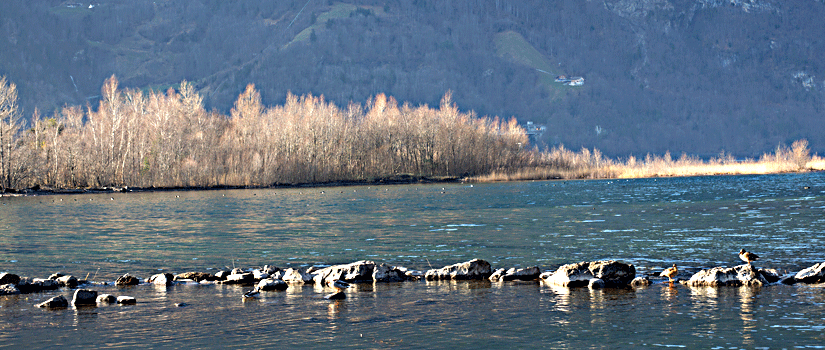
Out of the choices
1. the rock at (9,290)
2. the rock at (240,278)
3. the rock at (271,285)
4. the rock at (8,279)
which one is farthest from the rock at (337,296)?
the rock at (8,279)

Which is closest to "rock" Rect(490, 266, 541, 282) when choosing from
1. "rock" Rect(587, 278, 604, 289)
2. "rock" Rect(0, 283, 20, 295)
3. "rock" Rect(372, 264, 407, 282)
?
"rock" Rect(587, 278, 604, 289)

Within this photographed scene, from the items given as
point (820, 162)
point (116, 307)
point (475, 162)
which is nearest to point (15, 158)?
point (475, 162)

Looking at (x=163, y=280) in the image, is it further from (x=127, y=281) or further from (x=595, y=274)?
(x=595, y=274)

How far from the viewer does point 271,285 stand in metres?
23.2

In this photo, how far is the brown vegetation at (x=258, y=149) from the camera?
4043 inches

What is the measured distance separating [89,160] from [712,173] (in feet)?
393

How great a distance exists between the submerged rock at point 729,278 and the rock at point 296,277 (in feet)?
A: 40.6

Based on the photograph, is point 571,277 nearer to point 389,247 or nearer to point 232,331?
point 232,331

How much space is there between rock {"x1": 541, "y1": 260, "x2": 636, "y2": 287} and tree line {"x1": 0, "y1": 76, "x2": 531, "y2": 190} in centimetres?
8525

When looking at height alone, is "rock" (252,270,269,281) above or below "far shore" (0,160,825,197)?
below

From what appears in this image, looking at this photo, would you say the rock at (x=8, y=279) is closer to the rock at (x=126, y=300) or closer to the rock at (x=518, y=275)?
the rock at (x=126, y=300)

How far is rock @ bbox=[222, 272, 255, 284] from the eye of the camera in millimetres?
24875

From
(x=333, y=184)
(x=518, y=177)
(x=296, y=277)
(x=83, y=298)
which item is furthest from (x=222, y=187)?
(x=83, y=298)

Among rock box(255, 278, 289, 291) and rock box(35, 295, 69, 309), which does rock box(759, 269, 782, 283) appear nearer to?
rock box(255, 278, 289, 291)
